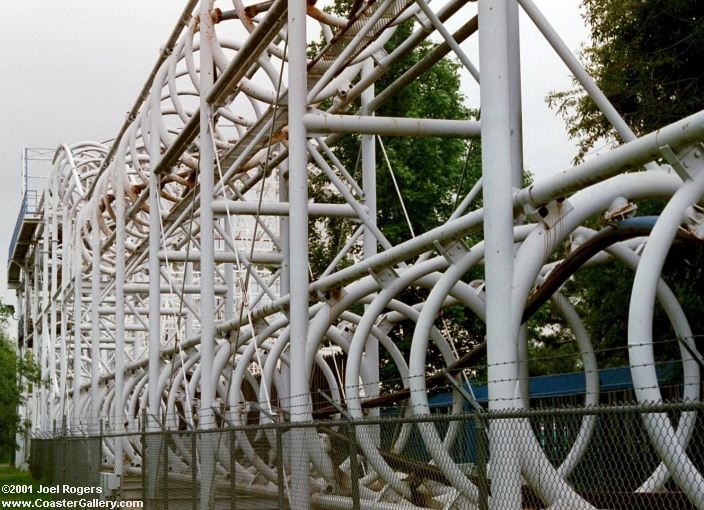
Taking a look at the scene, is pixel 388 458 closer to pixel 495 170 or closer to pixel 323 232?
pixel 495 170

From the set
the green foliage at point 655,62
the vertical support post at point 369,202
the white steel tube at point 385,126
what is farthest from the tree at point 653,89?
the white steel tube at point 385,126

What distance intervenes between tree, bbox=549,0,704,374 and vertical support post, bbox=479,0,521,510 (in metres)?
9.08

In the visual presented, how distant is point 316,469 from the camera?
34.4 ft

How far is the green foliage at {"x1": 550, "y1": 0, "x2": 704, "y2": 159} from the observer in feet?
60.3

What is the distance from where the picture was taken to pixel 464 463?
796 centimetres

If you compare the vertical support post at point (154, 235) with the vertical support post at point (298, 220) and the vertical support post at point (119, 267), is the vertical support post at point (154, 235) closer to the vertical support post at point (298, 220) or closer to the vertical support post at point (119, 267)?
the vertical support post at point (119, 267)

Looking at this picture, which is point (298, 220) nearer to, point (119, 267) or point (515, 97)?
point (515, 97)

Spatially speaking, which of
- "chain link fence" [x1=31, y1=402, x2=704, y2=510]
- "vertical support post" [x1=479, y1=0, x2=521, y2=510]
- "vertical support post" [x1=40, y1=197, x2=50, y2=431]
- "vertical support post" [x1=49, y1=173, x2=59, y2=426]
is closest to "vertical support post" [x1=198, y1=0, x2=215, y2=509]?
"chain link fence" [x1=31, y1=402, x2=704, y2=510]

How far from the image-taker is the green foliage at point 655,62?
18375 millimetres

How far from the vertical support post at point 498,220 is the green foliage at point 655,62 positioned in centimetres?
1027

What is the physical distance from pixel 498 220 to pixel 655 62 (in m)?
11.4

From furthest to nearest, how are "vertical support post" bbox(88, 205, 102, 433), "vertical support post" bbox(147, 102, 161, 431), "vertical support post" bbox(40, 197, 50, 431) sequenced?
1. "vertical support post" bbox(40, 197, 50, 431)
2. "vertical support post" bbox(88, 205, 102, 433)
3. "vertical support post" bbox(147, 102, 161, 431)

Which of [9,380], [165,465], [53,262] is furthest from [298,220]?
[9,380]

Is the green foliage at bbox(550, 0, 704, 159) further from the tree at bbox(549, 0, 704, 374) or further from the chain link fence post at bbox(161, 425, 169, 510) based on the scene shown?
the chain link fence post at bbox(161, 425, 169, 510)
